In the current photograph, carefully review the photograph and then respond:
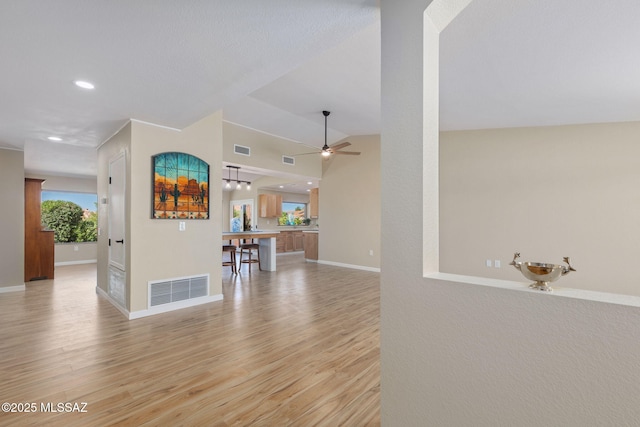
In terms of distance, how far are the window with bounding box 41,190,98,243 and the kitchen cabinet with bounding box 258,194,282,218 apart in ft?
16.0

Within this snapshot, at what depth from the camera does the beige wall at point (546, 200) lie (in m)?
4.26

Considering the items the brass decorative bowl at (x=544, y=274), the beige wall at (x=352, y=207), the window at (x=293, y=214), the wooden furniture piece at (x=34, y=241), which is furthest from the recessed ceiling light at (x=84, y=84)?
the window at (x=293, y=214)

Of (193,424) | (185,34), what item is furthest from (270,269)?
(185,34)

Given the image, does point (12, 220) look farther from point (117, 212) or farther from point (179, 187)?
point (179, 187)

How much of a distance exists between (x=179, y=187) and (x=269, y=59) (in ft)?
8.13

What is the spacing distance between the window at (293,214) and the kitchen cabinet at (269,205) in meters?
0.86

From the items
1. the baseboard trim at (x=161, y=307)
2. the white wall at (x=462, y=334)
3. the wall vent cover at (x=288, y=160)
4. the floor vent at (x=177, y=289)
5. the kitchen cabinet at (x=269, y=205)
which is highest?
the wall vent cover at (x=288, y=160)

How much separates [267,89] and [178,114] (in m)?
1.58

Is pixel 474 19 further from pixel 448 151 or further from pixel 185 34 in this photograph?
pixel 448 151

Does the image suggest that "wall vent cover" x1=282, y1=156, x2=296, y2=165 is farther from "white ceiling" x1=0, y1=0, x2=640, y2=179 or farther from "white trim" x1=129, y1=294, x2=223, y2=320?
"white trim" x1=129, y1=294, x2=223, y2=320

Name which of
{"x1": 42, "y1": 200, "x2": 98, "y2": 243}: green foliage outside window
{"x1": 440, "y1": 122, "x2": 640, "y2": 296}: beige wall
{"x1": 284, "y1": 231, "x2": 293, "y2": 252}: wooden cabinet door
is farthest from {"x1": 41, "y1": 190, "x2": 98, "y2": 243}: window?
{"x1": 440, "y1": 122, "x2": 640, "y2": 296}: beige wall

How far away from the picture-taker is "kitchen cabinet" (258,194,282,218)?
10263mm

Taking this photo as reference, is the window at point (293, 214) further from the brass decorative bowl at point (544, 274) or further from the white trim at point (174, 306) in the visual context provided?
the brass decorative bowl at point (544, 274)

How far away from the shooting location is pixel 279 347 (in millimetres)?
2787
